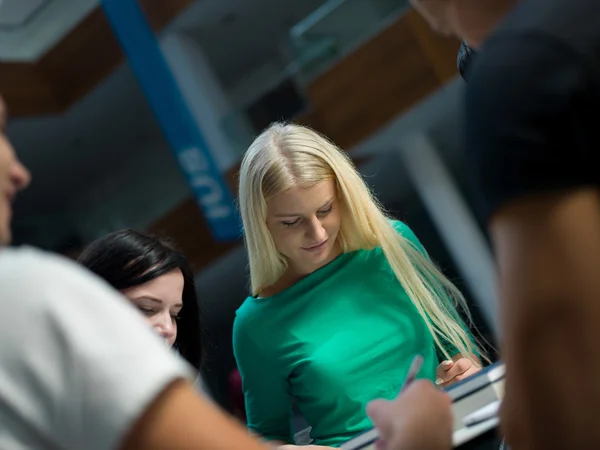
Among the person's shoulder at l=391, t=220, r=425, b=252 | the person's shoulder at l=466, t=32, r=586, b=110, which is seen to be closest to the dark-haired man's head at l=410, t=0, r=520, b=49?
the person's shoulder at l=466, t=32, r=586, b=110

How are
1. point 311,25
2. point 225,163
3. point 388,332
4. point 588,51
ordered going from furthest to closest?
point 225,163 < point 311,25 < point 388,332 < point 588,51

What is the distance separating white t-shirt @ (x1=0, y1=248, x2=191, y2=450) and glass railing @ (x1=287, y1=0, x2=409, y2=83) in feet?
21.1

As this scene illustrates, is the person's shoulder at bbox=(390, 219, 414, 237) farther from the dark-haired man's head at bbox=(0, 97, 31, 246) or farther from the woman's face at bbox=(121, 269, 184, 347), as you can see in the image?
the dark-haired man's head at bbox=(0, 97, 31, 246)

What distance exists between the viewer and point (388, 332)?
186cm

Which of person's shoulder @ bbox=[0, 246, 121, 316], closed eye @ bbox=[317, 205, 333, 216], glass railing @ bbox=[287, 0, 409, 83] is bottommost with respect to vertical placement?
closed eye @ bbox=[317, 205, 333, 216]

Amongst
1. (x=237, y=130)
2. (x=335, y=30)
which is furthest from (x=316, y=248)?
(x=237, y=130)

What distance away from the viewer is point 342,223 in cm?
197

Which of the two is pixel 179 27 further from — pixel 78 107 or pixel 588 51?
pixel 588 51

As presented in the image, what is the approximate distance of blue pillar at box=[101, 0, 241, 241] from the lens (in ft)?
19.4

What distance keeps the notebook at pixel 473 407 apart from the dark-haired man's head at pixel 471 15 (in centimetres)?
50

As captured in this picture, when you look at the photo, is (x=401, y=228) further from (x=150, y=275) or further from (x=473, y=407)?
(x=473, y=407)

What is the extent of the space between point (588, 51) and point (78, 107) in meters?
9.17

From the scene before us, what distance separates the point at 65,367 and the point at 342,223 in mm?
1370

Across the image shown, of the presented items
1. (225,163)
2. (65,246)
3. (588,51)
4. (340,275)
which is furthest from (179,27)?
(588,51)
